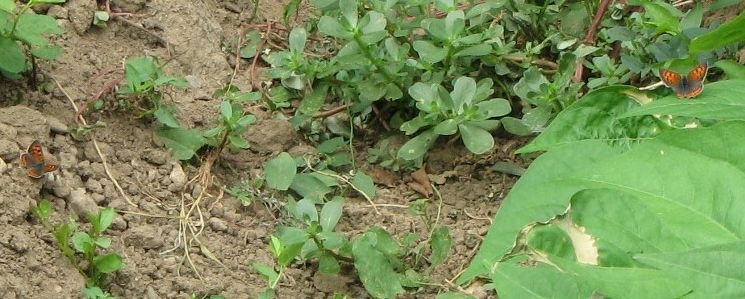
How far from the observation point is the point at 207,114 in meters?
3.09

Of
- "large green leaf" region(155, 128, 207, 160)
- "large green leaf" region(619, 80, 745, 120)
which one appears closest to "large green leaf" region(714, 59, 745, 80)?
"large green leaf" region(619, 80, 745, 120)

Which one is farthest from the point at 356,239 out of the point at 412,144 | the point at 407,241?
the point at 412,144

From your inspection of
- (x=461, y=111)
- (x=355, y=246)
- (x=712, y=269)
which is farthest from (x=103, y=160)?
(x=712, y=269)

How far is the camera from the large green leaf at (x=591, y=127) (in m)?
2.18

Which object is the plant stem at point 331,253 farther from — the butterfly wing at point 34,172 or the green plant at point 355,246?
the butterfly wing at point 34,172

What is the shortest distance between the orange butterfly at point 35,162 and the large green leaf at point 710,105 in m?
1.33

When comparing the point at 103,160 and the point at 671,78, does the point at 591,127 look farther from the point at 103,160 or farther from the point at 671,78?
the point at 103,160

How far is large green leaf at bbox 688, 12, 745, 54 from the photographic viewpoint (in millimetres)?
2096

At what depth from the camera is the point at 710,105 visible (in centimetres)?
196

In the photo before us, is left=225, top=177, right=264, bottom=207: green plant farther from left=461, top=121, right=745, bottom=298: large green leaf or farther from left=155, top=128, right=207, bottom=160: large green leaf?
left=461, top=121, right=745, bottom=298: large green leaf

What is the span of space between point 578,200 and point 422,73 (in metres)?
1.45

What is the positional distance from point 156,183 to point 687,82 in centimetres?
138

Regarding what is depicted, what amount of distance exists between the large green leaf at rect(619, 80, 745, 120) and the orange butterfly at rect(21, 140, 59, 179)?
1.33 m

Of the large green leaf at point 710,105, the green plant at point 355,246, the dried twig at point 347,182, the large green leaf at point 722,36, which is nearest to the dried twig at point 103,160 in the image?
the green plant at point 355,246
